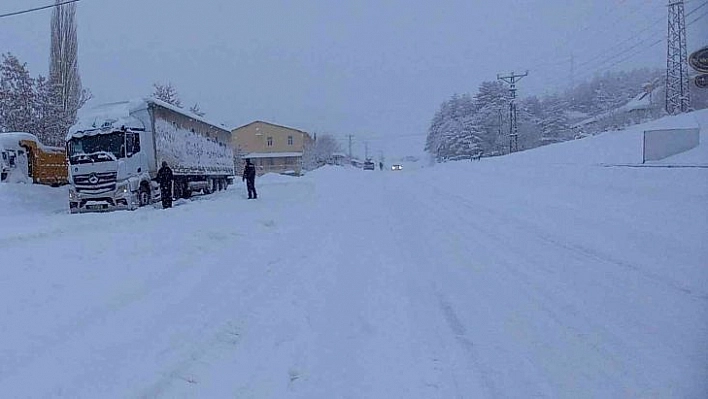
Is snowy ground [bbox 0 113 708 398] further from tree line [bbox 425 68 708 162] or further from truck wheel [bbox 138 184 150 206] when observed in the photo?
tree line [bbox 425 68 708 162]

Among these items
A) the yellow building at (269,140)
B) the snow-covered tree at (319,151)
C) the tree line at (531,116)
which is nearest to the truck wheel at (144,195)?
the tree line at (531,116)

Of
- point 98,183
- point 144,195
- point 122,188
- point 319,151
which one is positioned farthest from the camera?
point 319,151

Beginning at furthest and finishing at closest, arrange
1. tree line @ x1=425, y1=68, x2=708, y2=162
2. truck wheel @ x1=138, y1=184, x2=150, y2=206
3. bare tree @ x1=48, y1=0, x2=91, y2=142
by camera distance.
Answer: tree line @ x1=425, y1=68, x2=708, y2=162 → bare tree @ x1=48, y1=0, x2=91, y2=142 → truck wheel @ x1=138, y1=184, x2=150, y2=206

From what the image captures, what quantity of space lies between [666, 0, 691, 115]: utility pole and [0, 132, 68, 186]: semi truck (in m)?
26.2

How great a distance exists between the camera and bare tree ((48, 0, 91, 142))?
4010 centimetres

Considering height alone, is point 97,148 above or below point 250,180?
above

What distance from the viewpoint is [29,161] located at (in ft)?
86.2

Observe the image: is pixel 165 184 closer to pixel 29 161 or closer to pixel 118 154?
pixel 118 154

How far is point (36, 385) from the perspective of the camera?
4207 mm

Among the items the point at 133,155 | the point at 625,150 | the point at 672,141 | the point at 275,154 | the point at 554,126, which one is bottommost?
the point at 625,150

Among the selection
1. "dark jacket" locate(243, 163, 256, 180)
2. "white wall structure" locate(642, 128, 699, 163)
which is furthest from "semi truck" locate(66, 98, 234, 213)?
"white wall structure" locate(642, 128, 699, 163)

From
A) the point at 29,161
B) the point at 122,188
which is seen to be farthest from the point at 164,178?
the point at 29,161

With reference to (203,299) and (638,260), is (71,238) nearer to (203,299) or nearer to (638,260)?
(203,299)

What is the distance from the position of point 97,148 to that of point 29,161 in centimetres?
800
